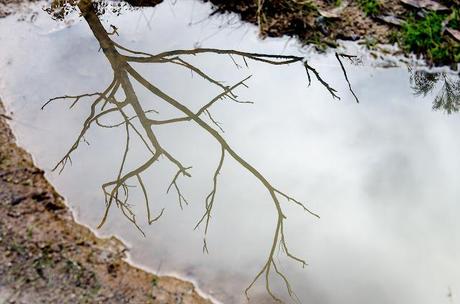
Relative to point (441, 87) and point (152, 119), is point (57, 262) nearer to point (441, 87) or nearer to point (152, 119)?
point (152, 119)

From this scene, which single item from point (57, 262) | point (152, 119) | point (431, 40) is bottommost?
point (57, 262)

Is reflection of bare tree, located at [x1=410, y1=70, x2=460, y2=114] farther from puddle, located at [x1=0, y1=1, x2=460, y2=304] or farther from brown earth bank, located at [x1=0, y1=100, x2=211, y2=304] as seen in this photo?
brown earth bank, located at [x1=0, y1=100, x2=211, y2=304]

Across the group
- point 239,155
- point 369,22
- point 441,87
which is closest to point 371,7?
point 369,22

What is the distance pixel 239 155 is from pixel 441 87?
1.26m

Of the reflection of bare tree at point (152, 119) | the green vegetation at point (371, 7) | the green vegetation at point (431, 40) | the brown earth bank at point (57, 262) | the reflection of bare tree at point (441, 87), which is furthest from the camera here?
the green vegetation at point (371, 7)

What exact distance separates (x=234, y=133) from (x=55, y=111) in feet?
3.38

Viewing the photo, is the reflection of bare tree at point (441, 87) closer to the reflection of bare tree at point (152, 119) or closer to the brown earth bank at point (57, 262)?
the reflection of bare tree at point (152, 119)

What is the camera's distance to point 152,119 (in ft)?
9.89

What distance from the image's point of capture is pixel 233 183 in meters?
2.80

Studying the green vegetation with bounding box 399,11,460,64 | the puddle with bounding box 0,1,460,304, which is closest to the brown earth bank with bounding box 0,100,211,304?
the puddle with bounding box 0,1,460,304

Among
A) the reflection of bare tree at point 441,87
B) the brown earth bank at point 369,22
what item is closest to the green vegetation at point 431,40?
the brown earth bank at point 369,22

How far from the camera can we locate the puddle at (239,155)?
2.46m

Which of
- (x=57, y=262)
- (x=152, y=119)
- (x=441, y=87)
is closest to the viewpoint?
(x=57, y=262)

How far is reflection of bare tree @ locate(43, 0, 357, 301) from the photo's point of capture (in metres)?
2.64
